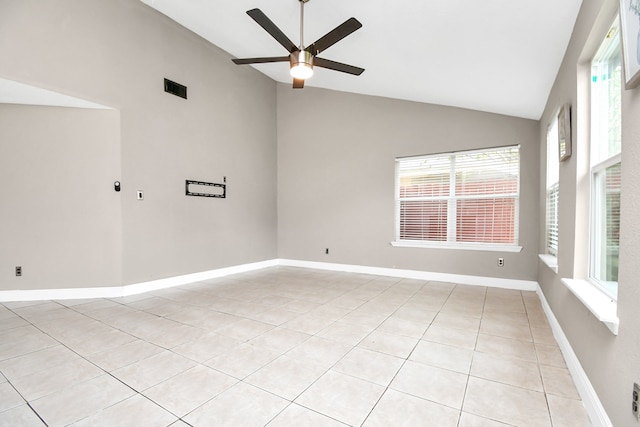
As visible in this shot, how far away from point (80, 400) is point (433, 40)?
3777mm

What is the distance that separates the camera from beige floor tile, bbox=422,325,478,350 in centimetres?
244

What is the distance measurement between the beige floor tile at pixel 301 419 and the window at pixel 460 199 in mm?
3736

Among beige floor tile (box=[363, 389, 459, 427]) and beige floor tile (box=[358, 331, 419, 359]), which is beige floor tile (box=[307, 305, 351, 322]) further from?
beige floor tile (box=[363, 389, 459, 427])

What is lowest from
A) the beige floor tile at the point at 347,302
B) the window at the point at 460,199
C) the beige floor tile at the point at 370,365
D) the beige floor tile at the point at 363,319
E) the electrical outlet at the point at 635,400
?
the beige floor tile at the point at 347,302

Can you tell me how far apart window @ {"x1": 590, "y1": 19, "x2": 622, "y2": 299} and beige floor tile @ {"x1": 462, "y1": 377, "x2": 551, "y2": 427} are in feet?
2.41

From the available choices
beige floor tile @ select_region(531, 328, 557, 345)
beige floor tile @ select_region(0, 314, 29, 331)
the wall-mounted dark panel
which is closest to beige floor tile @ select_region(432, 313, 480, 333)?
beige floor tile @ select_region(531, 328, 557, 345)

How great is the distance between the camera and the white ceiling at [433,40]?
222cm

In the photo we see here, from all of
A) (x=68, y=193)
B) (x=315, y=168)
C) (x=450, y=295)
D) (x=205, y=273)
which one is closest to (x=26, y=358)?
(x=68, y=193)

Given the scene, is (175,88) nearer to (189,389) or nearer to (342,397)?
(189,389)

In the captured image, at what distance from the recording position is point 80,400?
5.40 ft

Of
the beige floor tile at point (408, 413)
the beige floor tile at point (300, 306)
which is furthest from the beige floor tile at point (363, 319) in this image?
the beige floor tile at point (408, 413)

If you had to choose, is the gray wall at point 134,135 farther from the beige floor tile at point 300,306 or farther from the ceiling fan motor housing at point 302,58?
the ceiling fan motor housing at point 302,58

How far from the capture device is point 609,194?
1.69 m

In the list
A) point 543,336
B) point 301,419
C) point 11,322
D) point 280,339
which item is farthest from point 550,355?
point 11,322
